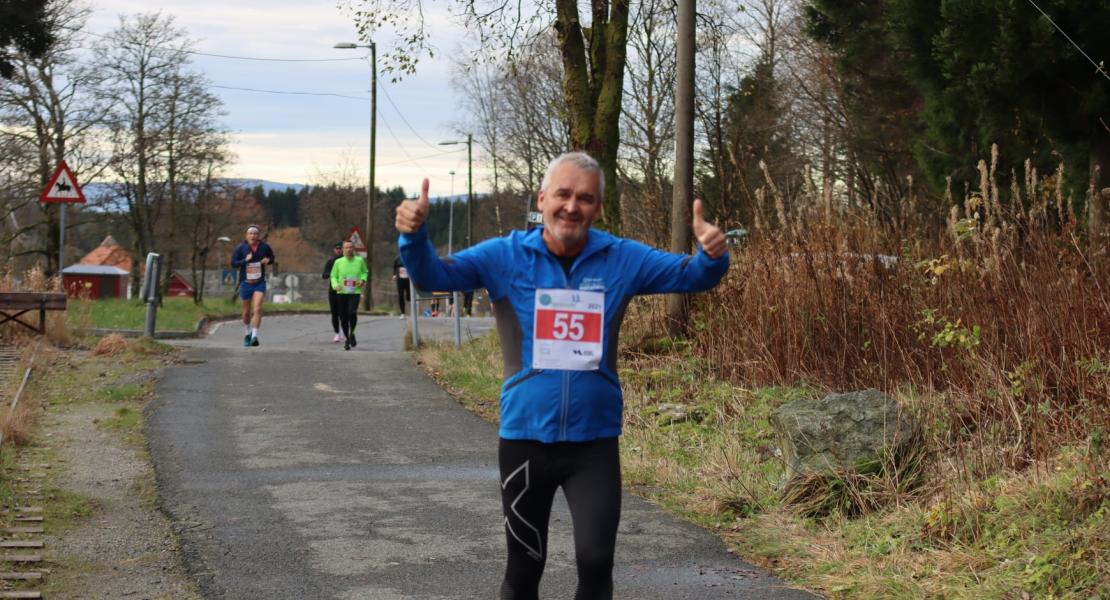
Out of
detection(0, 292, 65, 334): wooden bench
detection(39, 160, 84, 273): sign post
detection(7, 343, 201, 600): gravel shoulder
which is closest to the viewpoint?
detection(7, 343, 201, 600): gravel shoulder

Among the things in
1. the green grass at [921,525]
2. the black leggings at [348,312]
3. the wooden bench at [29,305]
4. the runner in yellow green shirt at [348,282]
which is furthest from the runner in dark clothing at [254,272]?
the green grass at [921,525]

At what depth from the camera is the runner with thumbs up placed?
14.9 feet

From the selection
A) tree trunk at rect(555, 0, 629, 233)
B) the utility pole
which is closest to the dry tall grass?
the utility pole

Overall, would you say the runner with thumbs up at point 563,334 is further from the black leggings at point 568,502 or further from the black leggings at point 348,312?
the black leggings at point 348,312

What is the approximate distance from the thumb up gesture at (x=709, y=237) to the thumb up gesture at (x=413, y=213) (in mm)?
886

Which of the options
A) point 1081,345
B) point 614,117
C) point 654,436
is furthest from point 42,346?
point 1081,345

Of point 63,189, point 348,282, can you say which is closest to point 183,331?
point 63,189

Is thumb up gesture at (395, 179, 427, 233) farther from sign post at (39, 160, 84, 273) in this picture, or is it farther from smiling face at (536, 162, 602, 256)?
sign post at (39, 160, 84, 273)

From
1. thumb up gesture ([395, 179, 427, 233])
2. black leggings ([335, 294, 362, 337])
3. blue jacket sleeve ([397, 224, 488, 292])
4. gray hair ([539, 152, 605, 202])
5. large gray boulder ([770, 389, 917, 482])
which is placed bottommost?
large gray boulder ([770, 389, 917, 482])

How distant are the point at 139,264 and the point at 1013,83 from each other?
46909 millimetres

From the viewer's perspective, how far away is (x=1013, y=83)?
40.0 ft

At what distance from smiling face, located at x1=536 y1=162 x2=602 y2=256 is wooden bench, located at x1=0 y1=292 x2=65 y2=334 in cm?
1602

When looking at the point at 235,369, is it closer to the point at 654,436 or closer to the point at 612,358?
the point at 654,436

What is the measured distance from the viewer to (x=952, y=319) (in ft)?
31.1
